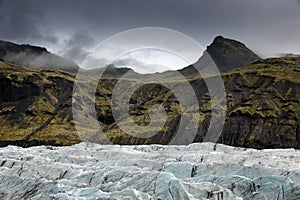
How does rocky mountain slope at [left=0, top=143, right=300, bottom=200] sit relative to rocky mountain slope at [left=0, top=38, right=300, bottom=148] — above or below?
below

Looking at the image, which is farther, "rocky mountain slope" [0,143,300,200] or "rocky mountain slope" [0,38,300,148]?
"rocky mountain slope" [0,38,300,148]

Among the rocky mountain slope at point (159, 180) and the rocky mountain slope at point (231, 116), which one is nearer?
the rocky mountain slope at point (159, 180)

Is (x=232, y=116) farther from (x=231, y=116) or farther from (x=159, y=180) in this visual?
(x=159, y=180)

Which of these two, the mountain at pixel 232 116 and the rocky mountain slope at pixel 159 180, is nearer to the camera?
the rocky mountain slope at pixel 159 180

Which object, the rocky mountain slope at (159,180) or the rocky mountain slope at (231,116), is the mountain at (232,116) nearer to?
the rocky mountain slope at (231,116)

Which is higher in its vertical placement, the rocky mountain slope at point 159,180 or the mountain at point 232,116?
the mountain at point 232,116

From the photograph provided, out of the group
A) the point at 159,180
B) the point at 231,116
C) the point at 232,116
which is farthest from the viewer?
the point at 231,116

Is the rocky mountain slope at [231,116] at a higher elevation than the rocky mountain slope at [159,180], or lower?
higher

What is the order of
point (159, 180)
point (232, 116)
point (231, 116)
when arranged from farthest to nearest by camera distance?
point (231, 116)
point (232, 116)
point (159, 180)

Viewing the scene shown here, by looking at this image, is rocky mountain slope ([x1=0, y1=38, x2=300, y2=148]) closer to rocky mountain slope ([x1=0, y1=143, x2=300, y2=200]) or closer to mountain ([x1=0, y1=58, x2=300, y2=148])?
mountain ([x1=0, y1=58, x2=300, y2=148])

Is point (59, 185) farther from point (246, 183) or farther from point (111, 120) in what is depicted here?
point (111, 120)

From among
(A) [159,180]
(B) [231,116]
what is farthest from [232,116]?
(A) [159,180]

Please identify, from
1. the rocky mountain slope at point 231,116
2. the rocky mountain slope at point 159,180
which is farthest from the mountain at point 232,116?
the rocky mountain slope at point 159,180

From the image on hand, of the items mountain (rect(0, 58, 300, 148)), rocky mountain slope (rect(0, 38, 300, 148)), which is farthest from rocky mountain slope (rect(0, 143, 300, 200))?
mountain (rect(0, 58, 300, 148))
